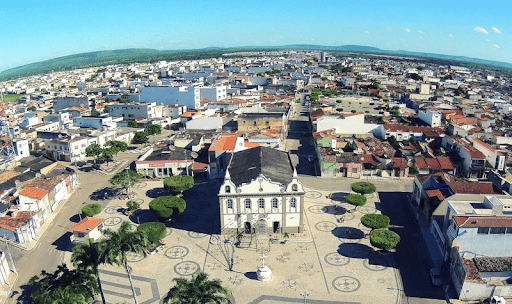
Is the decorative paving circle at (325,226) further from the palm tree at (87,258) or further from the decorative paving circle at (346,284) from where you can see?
the palm tree at (87,258)

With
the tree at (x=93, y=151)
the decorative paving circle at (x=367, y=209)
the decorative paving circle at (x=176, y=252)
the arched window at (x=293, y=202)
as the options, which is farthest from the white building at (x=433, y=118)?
the tree at (x=93, y=151)

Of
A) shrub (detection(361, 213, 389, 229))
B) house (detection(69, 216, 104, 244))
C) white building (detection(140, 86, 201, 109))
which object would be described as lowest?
house (detection(69, 216, 104, 244))

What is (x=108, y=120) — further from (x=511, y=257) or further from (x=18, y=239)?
(x=511, y=257)

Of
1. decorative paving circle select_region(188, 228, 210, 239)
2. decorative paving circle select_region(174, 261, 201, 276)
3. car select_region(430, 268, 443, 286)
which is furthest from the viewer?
decorative paving circle select_region(188, 228, 210, 239)

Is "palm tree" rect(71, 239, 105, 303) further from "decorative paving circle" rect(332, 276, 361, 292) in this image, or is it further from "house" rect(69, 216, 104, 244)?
"decorative paving circle" rect(332, 276, 361, 292)

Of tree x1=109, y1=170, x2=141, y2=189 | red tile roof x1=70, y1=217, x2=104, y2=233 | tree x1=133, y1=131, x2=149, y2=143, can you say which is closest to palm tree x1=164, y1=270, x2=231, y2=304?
red tile roof x1=70, y1=217, x2=104, y2=233

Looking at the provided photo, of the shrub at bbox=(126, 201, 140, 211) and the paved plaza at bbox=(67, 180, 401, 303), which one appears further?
the shrub at bbox=(126, 201, 140, 211)

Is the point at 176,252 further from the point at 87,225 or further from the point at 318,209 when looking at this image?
the point at 318,209
